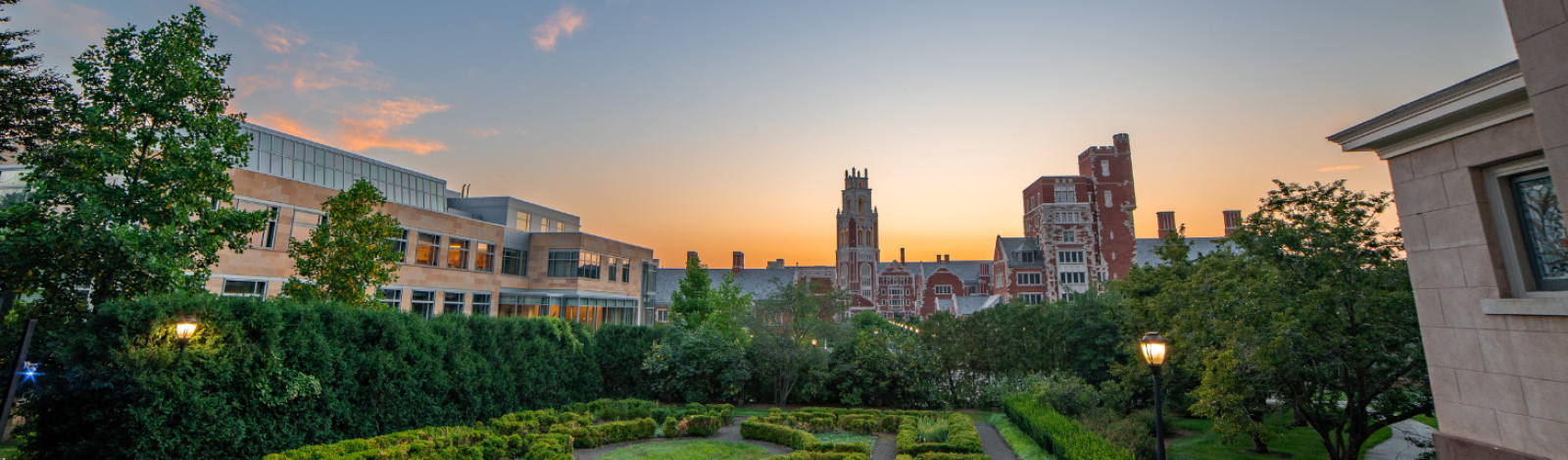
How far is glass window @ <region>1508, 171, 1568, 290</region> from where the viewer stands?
691cm

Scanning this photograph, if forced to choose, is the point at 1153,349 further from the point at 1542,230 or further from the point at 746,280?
the point at 746,280

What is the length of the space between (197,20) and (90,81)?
2080 mm

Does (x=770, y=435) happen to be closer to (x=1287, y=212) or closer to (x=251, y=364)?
(x=251, y=364)

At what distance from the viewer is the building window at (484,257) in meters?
31.7

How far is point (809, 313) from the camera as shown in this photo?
847 inches

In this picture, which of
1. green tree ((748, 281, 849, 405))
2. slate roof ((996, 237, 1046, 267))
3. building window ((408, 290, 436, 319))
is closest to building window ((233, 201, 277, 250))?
building window ((408, 290, 436, 319))

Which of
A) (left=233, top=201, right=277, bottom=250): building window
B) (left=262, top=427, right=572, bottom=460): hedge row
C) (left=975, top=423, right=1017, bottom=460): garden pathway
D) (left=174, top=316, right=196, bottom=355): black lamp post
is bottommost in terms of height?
(left=975, top=423, right=1017, bottom=460): garden pathway

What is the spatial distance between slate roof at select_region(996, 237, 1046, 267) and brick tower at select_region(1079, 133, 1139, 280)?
6.49 meters

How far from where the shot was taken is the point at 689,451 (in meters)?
14.4

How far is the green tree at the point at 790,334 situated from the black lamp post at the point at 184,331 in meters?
14.6

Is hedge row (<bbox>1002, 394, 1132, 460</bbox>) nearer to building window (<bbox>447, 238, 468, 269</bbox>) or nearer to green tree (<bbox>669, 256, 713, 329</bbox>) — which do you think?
green tree (<bbox>669, 256, 713, 329</bbox>)

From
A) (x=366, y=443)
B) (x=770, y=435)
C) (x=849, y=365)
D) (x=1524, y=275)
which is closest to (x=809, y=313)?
(x=849, y=365)

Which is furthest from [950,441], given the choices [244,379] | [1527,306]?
[244,379]

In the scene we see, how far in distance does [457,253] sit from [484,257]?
5.78 ft
